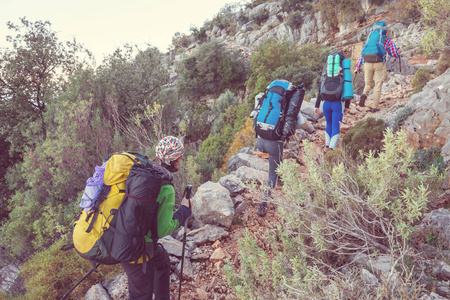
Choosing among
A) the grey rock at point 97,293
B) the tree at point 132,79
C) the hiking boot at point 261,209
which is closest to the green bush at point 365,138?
the hiking boot at point 261,209

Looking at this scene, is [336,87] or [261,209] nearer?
[261,209]

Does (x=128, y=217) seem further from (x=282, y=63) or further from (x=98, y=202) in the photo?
(x=282, y=63)

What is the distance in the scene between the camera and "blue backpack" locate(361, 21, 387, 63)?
218 inches

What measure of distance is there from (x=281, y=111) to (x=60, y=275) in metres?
3.76

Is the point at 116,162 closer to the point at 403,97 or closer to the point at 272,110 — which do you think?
the point at 272,110

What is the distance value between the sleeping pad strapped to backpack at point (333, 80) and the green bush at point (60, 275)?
4.22 m

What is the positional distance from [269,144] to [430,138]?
112 inches

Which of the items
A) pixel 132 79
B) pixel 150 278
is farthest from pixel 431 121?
pixel 132 79

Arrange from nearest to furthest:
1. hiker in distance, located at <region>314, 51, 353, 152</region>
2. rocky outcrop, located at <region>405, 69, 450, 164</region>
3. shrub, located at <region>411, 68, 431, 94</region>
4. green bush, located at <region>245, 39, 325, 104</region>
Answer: rocky outcrop, located at <region>405, 69, 450, 164</region>, hiker in distance, located at <region>314, 51, 353, 152</region>, shrub, located at <region>411, 68, 431, 94</region>, green bush, located at <region>245, 39, 325, 104</region>

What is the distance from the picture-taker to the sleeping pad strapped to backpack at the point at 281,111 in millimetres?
3367

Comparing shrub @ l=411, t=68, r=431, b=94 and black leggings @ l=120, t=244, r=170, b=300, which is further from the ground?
black leggings @ l=120, t=244, r=170, b=300

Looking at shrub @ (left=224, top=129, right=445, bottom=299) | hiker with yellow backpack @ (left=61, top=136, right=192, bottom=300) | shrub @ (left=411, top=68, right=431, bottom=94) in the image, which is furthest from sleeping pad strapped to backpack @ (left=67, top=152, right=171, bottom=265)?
shrub @ (left=411, top=68, right=431, bottom=94)

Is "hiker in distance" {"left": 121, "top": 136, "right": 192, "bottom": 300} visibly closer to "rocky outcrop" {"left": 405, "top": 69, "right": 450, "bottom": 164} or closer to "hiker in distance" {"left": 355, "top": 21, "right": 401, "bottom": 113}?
"rocky outcrop" {"left": 405, "top": 69, "right": 450, "bottom": 164}

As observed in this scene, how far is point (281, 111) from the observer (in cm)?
340
